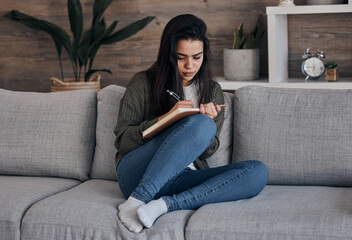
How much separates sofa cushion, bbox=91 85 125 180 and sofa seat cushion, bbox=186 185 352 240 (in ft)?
2.02

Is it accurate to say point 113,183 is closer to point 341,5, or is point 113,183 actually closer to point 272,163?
point 272,163

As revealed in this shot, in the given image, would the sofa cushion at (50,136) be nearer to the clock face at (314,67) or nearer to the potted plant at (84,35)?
the potted plant at (84,35)

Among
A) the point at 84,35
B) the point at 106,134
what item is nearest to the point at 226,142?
the point at 106,134

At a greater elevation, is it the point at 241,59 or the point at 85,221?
the point at 241,59

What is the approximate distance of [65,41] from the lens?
373cm

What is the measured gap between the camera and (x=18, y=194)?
2203mm

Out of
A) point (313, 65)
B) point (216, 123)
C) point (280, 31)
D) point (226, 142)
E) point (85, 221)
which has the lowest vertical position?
point (85, 221)

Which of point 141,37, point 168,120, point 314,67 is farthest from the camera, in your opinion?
point 141,37

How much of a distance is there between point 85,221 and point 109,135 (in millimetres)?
559

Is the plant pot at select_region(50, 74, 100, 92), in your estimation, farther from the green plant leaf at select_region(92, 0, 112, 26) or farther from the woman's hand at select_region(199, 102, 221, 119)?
the woman's hand at select_region(199, 102, 221, 119)

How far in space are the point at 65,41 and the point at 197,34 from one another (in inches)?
67.6

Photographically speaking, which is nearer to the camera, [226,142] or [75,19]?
[226,142]

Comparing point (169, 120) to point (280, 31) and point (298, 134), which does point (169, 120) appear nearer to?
point (298, 134)

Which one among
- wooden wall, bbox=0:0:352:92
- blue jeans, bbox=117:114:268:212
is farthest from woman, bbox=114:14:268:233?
wooden wall, bbox=0:0:352:92
